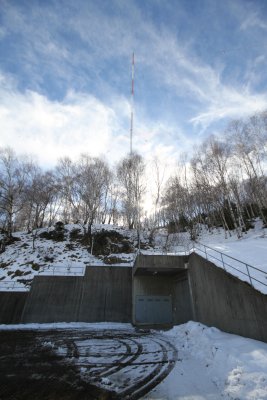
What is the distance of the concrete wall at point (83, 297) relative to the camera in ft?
62.0

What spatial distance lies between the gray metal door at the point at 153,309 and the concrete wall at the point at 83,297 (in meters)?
1.23

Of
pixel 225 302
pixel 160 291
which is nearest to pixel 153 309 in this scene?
pixel 160 291

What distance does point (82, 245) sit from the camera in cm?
3009

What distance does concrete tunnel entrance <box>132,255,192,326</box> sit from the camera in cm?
1608

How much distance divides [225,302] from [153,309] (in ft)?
32.0

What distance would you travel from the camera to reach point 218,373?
19.1 feet

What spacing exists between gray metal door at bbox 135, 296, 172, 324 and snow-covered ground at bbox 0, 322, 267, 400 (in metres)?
10.1

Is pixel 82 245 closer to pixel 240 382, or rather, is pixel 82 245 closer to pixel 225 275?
pixel 225 275

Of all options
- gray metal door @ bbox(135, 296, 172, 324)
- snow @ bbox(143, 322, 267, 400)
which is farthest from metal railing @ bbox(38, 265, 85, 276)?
snow @ bbox(143, 322, 267, 400)

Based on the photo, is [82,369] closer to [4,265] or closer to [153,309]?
[153,309]

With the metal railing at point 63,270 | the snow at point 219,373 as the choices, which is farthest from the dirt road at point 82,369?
the metal railing at point 63,270

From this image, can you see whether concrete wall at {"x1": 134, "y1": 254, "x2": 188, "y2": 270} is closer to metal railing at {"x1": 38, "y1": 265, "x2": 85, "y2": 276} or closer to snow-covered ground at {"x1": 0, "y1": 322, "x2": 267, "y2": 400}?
snow-covered ground at {"x1": 0, "y1": 322, "x2": 267, "y2": 400}

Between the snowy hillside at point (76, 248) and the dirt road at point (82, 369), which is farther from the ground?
the snowy hillside at point (76, 248)

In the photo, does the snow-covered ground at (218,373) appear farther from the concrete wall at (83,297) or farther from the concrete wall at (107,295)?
the concrete wall at (83,297)
